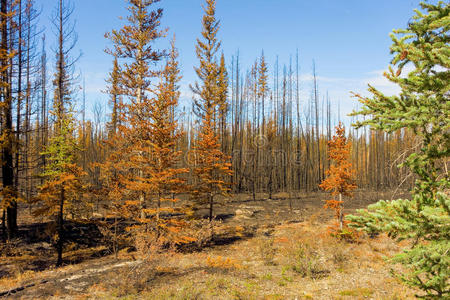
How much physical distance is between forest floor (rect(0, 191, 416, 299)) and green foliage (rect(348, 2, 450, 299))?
20.7ft

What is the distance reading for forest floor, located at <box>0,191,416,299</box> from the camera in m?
9.10

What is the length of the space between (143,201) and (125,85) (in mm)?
8106

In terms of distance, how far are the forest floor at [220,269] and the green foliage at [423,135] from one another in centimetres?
631

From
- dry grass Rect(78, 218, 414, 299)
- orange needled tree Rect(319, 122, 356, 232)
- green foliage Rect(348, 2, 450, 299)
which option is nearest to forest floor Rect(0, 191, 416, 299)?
dry grass Rect(78, 218, 414, 299)

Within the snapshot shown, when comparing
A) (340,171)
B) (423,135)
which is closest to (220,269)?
(340,171)

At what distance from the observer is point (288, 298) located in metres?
8.74

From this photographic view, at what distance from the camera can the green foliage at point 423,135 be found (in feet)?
10.7

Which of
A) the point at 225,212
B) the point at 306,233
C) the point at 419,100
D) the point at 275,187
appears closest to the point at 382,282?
the point at 306,233

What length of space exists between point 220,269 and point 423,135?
9.89 metres

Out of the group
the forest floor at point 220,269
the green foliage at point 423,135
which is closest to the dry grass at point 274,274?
the forest floor at point 220,269

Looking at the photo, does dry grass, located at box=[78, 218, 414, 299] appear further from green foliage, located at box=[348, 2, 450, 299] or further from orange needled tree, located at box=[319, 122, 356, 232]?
green foliage, located at box=[348, 2, 450, 299]

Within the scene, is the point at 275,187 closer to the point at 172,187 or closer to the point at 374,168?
the point at 374,168

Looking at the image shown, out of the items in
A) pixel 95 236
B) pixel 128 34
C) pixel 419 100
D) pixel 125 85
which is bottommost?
pixel 95 236

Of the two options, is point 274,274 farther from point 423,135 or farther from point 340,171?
point 423,135
